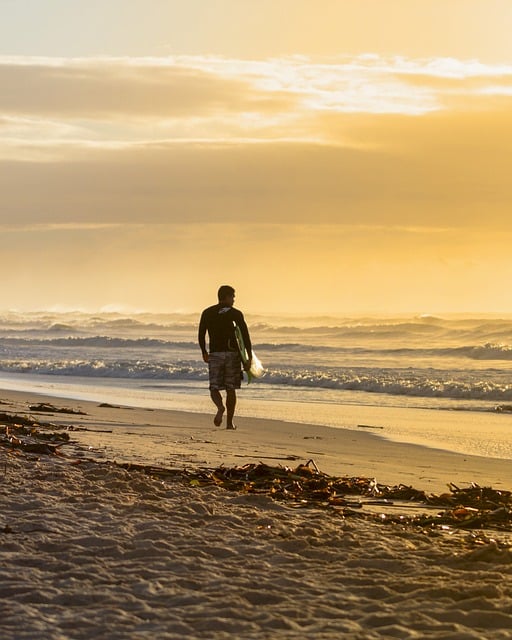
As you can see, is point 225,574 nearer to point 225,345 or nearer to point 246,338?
point 246,338

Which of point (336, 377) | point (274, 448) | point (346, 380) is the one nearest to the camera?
point (274, 448)

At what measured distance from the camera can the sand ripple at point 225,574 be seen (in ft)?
14.0

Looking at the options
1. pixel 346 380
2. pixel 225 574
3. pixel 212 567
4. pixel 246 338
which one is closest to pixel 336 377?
pixel 346 380

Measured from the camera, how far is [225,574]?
508 centimetres

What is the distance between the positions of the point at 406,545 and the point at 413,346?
128ft

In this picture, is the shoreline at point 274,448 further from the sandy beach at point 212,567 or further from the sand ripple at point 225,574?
the sand ripple at point 225,574

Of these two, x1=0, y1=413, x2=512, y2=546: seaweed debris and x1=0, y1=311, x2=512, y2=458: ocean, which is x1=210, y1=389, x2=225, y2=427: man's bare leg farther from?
x1=0, y1=413, x2=512, y2=546: seaweed debris

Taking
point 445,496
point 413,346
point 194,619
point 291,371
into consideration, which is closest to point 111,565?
point 194,619

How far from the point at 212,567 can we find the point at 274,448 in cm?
601

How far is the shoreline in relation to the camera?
9289 millimetres

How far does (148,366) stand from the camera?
30266 mm

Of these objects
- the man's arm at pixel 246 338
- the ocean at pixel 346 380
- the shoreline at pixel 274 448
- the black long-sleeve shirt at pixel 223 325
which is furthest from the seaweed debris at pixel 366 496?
the black long-sleeve shirt at pixel 223 325

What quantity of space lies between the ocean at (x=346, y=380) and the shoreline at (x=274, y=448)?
0.92 metres

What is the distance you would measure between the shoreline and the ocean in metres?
0.92
